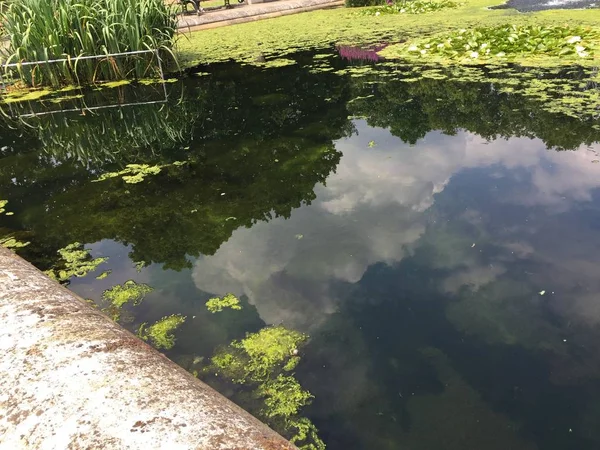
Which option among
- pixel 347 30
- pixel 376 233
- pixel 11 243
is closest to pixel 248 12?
Answer: pixel 347 30

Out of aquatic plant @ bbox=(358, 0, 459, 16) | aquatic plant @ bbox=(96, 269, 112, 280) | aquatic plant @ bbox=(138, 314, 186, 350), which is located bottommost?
aquatic plant @ bbox=(138, 314, 186, 350)

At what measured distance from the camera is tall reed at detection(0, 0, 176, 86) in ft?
24.1

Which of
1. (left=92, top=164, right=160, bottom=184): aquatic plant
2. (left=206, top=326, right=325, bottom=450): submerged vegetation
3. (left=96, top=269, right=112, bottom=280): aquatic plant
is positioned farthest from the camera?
(left=92, top=164, right=160, bottom=184): aquatic plant

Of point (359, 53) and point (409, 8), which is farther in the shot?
point (409, 8)

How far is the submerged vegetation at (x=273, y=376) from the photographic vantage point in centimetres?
198

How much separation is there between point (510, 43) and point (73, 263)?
7934mm

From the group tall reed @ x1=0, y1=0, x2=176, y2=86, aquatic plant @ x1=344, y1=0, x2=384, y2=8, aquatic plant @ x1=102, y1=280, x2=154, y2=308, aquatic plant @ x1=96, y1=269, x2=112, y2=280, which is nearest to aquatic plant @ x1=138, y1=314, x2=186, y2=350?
aquatic plant @ x1=102, y1=280, x2=154, y2=308

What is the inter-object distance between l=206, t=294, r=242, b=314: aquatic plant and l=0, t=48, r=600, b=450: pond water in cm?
7

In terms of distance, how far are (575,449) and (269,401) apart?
4.33ft

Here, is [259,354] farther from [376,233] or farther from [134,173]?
[134,173]

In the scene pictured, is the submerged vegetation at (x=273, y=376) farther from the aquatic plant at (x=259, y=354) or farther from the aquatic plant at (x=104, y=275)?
the aquatic plant at (x=104, y=275)

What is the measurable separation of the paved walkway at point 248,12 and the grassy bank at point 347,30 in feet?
2.37

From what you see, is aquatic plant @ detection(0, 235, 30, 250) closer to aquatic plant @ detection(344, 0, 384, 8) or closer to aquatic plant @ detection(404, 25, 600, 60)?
aquatic plant @ detection(404, 25, 600, 60)

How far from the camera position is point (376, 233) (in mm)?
3471
